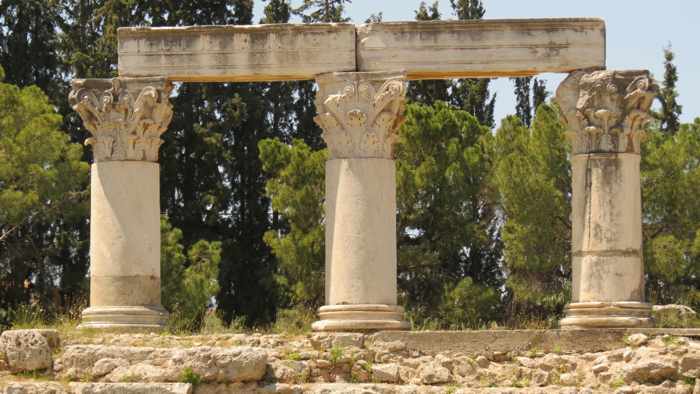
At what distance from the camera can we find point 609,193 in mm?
26156

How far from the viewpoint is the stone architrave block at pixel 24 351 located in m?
24.9

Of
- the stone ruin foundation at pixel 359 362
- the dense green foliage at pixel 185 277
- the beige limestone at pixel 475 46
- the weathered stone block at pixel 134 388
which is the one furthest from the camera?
the dense green foliage at pixel 185 277

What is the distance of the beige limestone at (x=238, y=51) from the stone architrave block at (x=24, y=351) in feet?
16.1

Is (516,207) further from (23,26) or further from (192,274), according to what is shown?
(23,26)

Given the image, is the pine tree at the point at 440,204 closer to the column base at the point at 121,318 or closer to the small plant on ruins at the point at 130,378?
the column base at the point at 121,318

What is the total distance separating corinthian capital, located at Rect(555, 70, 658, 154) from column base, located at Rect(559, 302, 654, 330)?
244cm

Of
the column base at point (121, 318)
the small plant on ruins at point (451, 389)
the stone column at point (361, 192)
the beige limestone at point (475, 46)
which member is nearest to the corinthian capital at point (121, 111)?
the column base at point (121, 318)

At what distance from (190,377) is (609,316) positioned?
6691 mm

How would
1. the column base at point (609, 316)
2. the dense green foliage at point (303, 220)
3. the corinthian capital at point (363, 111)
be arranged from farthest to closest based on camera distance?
1. the dense green foliage at point (303, 220)
2. the corinthian capital at point (363, 111)
3. the column base at point (609, 316)

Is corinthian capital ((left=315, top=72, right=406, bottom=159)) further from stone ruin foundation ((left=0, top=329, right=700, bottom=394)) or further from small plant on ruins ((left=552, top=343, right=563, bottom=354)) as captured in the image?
small plant on ruins ((left=552, top=343, right=563, bottom=354))

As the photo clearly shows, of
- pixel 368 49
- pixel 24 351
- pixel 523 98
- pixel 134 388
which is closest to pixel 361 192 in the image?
pixel 368 49

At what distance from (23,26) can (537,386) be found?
3048 centimetres

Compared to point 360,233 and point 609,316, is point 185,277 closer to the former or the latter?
point 360,233

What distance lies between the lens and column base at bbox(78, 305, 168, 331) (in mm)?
26609
